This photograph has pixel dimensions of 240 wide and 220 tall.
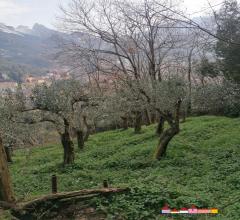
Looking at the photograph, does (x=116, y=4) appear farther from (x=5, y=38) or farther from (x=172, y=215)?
(x=5, y=38)

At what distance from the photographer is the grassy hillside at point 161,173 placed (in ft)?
30.5

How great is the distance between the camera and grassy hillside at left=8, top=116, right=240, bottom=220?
9.29 m

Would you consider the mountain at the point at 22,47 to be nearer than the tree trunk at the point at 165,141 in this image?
No

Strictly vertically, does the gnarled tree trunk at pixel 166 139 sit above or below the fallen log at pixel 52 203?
above

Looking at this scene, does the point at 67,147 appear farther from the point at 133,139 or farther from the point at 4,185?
the point at 4,185

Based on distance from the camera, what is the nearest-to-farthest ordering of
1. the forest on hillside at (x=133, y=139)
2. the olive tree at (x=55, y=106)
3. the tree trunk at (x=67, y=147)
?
the forest on hillside at (x=133, y=139)
the olive tree at (x=55, y=106)
the tree trunk at (x=67, y=147)

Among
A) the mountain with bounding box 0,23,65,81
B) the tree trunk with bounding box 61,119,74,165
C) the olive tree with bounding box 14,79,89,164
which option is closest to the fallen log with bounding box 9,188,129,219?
the olive tree with bounding box 14,79,89,164

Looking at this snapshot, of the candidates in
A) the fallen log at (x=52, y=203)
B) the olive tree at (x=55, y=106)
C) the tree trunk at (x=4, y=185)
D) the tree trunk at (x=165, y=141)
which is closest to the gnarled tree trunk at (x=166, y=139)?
the tree trunk at (x=165, y=141)

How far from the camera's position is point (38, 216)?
9203 mm

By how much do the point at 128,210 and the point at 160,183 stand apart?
10.5ft

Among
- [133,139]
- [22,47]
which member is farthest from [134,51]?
[22,47]

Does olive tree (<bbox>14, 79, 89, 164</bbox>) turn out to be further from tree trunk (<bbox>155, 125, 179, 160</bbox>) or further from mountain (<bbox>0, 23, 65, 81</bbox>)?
mountain (<bbox>0, 23, 65, 81</bbox>)

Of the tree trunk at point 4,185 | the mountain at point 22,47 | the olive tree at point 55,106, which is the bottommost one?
the tree trunk at point 4,185

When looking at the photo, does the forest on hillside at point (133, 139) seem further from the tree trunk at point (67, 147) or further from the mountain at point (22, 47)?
the mountain at point (22, 47)
